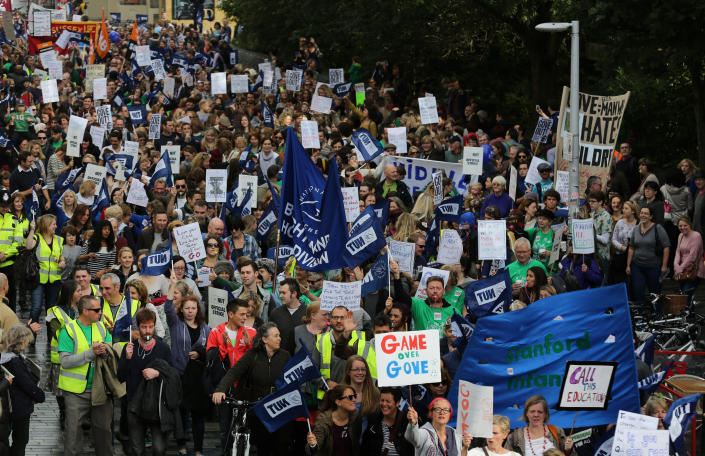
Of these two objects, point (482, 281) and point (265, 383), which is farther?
point (482, 281)

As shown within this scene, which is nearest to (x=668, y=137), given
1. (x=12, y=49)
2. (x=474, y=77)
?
(x=474, y=77)

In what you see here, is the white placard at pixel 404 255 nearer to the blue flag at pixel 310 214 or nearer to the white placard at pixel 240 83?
the blue flag at pixel 310 214

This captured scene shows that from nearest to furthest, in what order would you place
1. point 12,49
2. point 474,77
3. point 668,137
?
point 668,137 → point 474,77 → point 12,49

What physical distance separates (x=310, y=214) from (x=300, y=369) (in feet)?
13.7

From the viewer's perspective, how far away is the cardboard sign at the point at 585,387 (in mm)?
12155

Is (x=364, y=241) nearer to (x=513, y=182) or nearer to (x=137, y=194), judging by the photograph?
(x=137, y=194)

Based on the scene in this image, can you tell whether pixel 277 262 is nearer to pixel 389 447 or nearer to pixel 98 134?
pixel 389 447

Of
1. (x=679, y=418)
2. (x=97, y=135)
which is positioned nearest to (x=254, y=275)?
(x=679, y=418)

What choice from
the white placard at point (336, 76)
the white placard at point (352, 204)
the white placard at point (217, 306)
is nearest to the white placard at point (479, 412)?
the white placard at point (217, 306)

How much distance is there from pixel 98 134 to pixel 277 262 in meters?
9.50

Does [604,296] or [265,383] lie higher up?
[604,296]

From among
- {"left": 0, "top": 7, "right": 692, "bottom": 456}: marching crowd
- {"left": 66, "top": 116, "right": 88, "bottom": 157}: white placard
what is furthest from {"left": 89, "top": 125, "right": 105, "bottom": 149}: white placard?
{"left": 66, "top": 116, "right": 88, "bottom": 157}: white placard

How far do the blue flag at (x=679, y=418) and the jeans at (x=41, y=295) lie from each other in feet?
30.0

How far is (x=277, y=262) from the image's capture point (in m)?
17.1
